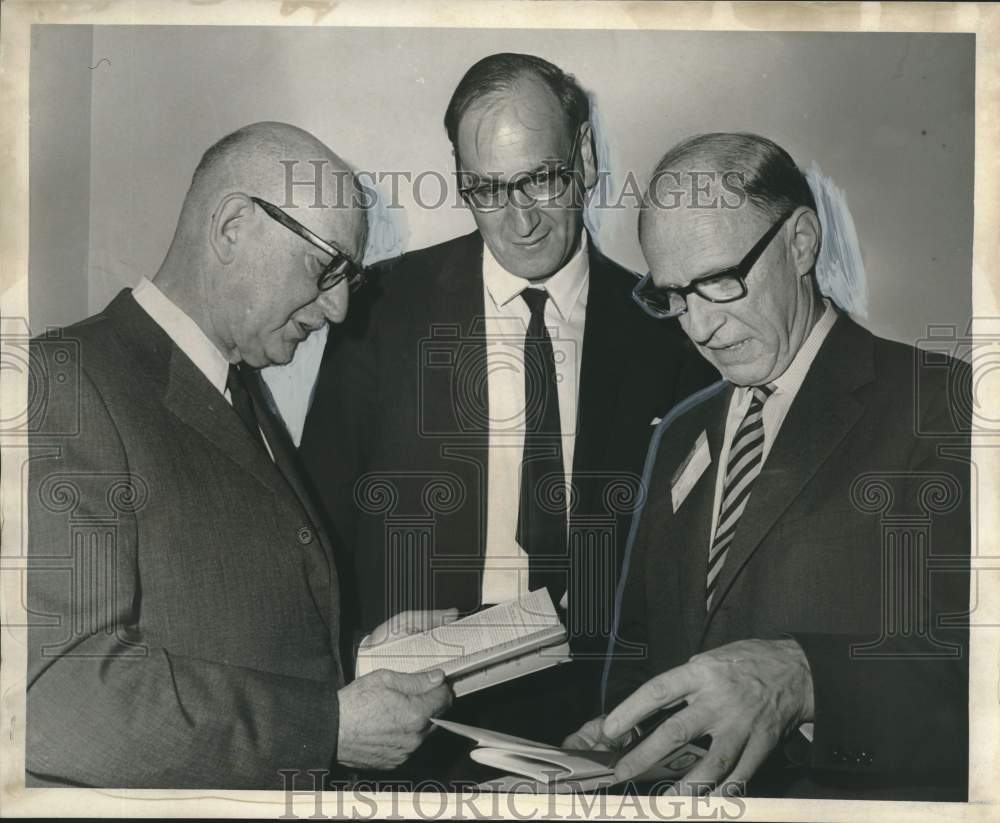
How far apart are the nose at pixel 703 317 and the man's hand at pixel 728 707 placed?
730 mm

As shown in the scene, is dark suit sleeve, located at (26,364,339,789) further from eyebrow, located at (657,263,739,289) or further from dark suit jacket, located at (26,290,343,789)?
eyebrow, located at (657,263,739,289)

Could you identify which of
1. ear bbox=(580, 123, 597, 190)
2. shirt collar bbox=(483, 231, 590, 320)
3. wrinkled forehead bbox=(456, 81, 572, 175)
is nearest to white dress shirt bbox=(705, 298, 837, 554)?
shirt collar bbox=(483, 231, 590, 320)

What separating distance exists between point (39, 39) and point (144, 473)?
1.10 meters

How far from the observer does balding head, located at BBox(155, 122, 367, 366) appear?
2604 mm

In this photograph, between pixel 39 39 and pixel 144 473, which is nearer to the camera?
pixel 144 473

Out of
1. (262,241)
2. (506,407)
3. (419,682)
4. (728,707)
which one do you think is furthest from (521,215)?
(728,707)

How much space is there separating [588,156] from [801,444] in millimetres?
843

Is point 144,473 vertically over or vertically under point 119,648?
over

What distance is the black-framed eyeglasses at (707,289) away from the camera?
2.60m

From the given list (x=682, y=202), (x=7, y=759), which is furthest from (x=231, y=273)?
(x=7, y=759)

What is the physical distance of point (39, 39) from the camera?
2.72 m

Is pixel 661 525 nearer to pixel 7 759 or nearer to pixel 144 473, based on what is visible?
pixel 144 473

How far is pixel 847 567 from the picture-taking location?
8.64 feet

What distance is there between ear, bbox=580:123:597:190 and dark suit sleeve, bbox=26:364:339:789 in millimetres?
1245
